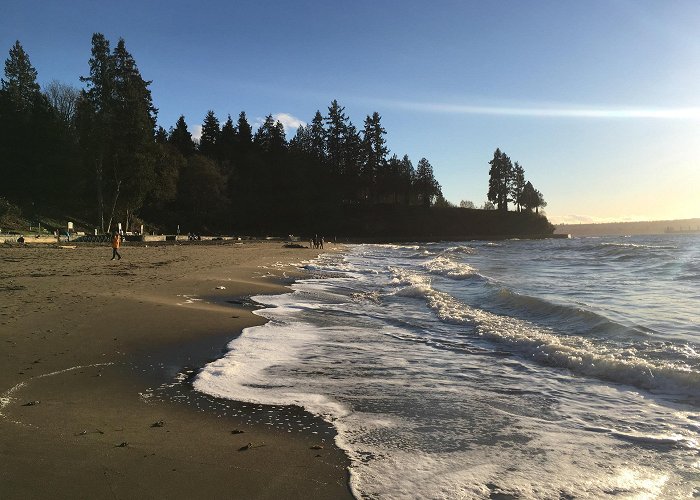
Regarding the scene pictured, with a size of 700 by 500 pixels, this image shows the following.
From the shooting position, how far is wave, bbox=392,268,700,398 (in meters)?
6.02

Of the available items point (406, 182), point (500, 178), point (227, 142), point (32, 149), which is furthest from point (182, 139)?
point (500, 178)

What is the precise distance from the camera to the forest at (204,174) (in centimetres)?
3884

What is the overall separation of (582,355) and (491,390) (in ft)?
7.82

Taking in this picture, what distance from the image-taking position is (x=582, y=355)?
281 inches

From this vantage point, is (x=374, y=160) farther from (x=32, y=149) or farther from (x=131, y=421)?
(x=131, y=421)

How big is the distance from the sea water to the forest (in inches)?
1352

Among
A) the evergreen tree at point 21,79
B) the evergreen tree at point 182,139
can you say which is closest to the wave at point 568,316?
the evergreen tree at point 21,79

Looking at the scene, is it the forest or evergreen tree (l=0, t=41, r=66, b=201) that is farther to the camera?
evergreen tree (l=0, t=41, r=66, b=201)

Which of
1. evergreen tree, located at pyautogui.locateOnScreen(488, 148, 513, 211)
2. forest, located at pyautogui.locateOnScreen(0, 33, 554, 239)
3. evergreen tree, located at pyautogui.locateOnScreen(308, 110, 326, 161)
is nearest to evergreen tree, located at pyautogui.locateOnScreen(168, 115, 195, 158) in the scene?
forest, located at pyautogui.locateOnScreen(0, 33, 554, 239)

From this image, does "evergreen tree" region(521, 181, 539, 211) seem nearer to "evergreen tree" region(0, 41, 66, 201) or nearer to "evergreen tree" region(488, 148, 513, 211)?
"evergreen tree" region(488, 148, 513, 211)

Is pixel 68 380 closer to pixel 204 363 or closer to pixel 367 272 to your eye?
pixel 204 363

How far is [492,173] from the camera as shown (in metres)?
121

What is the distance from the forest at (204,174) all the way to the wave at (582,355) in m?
36.3

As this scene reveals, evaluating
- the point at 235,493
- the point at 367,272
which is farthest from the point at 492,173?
the point at 235,493
